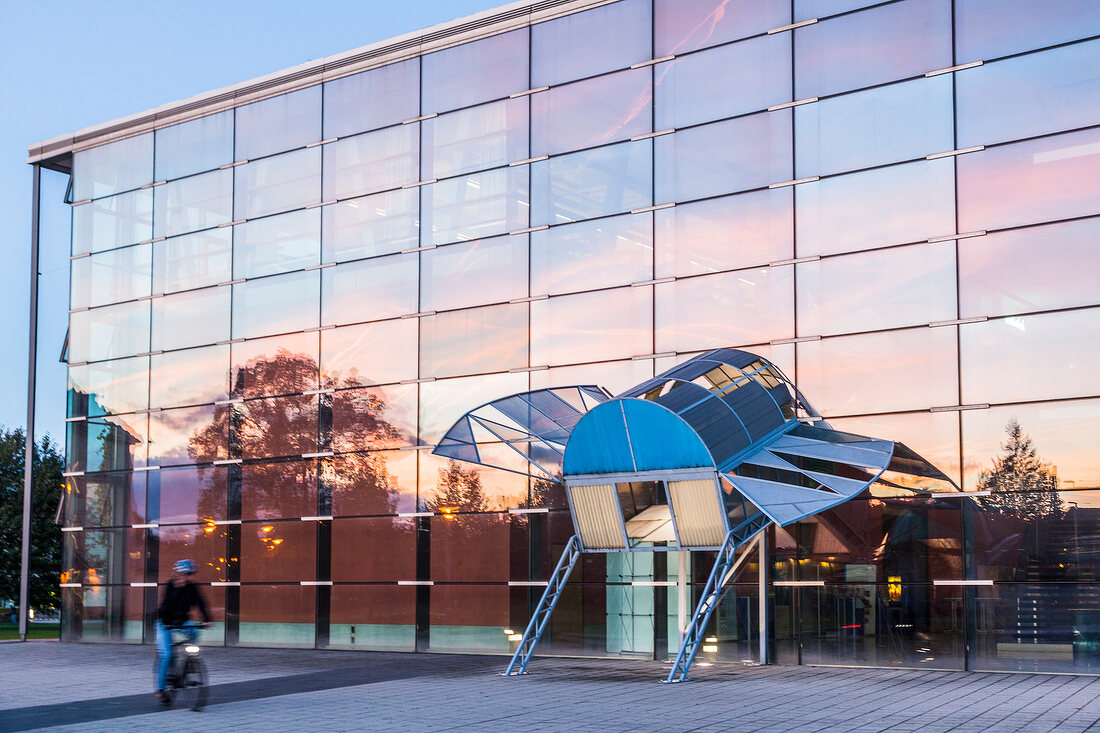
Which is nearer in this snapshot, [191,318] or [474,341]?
[474,341]

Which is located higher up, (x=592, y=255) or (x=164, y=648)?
(x=592, y=255)

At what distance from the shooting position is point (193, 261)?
28062 millimetres

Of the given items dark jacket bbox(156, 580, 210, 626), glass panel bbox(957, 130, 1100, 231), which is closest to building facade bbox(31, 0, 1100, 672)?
glass panel bbox(957, 130, 1100, 231)

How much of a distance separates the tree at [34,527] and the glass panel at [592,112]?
26.5 metres

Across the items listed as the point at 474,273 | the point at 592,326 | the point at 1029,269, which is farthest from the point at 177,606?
the point at 1029,269

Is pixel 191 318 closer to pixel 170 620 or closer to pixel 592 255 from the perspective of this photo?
pixel 592 255

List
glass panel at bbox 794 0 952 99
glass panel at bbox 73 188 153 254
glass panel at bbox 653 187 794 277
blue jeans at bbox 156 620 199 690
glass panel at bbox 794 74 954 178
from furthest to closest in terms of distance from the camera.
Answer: glass panel at bbox 73 188 153 254, glass panel at bbox 653 187 794 277, glass panel at bbox 794 0 952 99, glass panel at bbox 794 74 954 178, blue jeans at bbox 156 620 199 690

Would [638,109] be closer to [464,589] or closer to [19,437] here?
[464,589]

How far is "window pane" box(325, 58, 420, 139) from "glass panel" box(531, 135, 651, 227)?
12.7ft

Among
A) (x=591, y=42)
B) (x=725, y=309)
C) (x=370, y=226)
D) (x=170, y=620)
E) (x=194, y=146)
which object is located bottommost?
(x=170, y=620)

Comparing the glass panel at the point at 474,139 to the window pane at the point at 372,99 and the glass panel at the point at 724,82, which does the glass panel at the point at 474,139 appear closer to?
the window pane at the point at 372,99

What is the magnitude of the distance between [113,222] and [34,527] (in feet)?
67.8

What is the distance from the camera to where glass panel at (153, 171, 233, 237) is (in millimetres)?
27750

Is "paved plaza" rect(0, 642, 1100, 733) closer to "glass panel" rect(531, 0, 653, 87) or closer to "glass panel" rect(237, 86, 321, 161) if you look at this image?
"glass panel" rect(531, 0, 653, 87)
